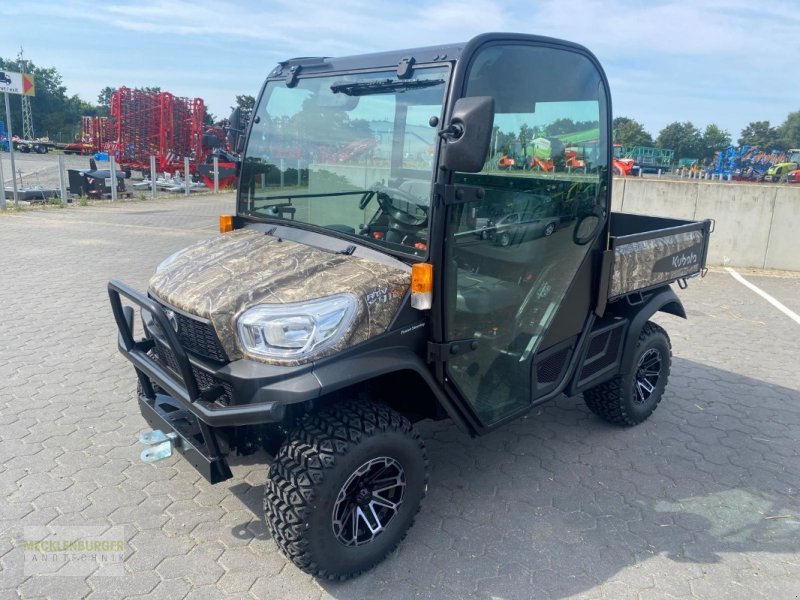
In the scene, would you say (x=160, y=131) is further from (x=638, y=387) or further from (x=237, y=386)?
(x=237, y=386)

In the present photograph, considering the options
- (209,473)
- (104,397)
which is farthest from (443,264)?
(104,397)

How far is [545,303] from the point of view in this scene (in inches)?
130

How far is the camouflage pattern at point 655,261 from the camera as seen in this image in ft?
11.9

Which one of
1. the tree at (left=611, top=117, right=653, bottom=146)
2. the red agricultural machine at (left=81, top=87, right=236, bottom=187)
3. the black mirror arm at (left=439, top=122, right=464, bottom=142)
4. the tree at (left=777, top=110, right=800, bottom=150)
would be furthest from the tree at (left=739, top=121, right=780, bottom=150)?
the black mirror arm at (left=439, top=122, right=464, bottom=142)

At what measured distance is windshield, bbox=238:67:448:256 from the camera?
106 inches

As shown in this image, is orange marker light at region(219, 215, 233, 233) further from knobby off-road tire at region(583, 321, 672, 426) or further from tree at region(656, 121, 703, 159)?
tree at region(656, 121, 703, 159)

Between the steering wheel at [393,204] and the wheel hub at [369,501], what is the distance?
41.4 inches

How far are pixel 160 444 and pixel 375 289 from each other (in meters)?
1.24

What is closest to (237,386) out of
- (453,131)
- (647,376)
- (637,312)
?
(453,131)

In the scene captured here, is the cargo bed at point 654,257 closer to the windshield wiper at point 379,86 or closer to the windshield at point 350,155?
the windshield at point 350,155

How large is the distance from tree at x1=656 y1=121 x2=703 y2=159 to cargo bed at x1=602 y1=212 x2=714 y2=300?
219 feet

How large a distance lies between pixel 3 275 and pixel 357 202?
6895 mm

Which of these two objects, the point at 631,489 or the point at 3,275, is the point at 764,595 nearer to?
the point at 631,489

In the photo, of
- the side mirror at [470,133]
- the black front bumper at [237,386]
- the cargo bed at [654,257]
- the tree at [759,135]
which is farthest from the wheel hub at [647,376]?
the tree at [759,135]
